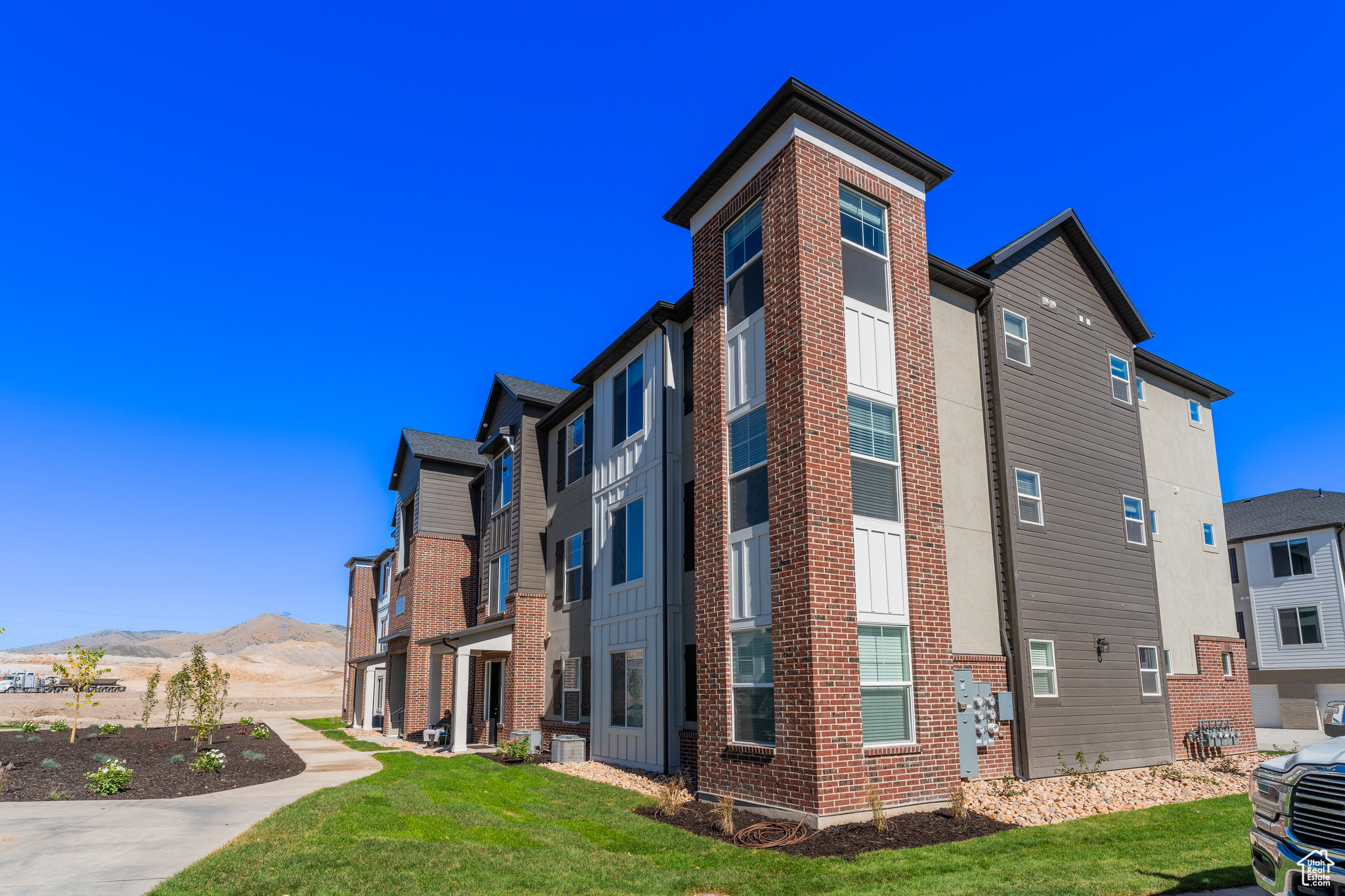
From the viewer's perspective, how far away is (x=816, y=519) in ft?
39.6

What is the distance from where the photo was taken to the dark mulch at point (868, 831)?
10.2 m

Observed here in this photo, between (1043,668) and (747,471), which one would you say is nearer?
(747,471)

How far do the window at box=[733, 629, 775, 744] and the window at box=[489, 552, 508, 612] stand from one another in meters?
13.2

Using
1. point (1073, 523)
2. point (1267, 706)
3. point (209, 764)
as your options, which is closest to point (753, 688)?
point (1073, 523)

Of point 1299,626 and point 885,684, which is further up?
point 1299,626

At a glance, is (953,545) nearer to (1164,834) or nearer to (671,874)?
(1164,834)

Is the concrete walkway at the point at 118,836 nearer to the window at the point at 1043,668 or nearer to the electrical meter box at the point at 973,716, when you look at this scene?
the electrical meter box at the point at 973,716

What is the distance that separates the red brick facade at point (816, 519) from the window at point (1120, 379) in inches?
290

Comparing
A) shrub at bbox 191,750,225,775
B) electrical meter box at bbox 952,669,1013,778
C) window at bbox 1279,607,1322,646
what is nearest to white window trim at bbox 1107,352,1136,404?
electrical meter box at bbox 952,669,1013,778

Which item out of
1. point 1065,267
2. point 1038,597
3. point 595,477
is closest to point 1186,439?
point 1065,267

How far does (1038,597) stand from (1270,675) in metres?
28.8

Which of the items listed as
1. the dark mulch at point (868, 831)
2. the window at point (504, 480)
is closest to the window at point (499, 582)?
the window at point (504, 480)

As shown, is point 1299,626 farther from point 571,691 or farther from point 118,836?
point 118,836

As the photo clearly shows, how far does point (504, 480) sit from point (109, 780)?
13.8 metres
